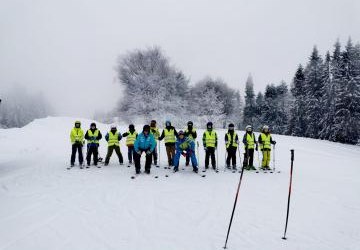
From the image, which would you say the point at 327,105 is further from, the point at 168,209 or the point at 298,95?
the point at 168,209

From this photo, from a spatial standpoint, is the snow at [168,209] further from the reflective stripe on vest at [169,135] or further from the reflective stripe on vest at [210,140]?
the reflective stripe on vest at [169,135]

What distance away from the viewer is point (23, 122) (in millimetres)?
127000

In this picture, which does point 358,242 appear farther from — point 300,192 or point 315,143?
point 315,143

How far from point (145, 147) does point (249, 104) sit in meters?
66.6

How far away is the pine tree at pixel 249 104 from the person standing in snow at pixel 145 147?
211 feet

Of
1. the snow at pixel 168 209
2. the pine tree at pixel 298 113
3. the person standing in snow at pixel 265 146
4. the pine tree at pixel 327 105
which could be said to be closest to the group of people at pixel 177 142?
the person standing in snow at pixel 265 146

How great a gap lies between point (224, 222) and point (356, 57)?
46.3 meters

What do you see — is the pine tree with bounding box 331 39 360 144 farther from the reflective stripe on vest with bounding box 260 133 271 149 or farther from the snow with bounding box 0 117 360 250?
the reflective stripe on vest with bounding box 260 133 271 149

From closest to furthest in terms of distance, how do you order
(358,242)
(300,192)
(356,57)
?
(358,242) < (300,192) < (356,57)

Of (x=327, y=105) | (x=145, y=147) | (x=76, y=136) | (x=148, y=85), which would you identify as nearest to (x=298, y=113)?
(x=327, y=105)

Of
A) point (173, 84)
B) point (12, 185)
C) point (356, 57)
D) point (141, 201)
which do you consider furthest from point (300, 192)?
point (356, 57)

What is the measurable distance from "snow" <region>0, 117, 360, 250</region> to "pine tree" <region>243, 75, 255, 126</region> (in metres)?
60.7

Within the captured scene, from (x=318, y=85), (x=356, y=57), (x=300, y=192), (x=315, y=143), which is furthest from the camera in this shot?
(x=318, y=85)

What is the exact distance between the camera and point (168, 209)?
29.4ft
